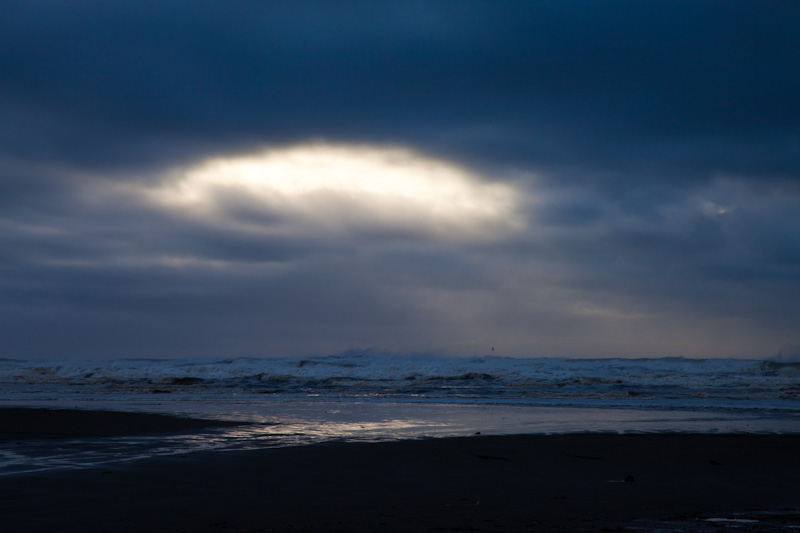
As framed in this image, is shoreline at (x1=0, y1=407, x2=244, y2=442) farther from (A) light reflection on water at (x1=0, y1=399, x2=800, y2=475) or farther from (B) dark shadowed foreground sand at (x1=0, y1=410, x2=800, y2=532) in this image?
(B) dark shadowed foreground sand at (x1=0, y1=410, x2=800, y2=532)

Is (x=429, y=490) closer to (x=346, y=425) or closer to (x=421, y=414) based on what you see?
(x=346, y=425)

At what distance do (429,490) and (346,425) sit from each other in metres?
6.18

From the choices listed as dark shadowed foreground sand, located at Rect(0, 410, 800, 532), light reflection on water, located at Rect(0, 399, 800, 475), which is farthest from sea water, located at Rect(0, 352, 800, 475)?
dark shadowed foreground sand, located at Rect(0, 410, 800, 532)

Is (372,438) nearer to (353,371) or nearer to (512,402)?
(512,402)

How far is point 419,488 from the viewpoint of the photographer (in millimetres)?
6770

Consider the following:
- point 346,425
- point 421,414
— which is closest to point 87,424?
point 346,425

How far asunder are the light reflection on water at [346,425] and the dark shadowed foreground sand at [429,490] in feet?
3.39

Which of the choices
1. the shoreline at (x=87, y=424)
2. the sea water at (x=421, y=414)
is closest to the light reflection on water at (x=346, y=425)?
the sea water at (x=421, y=414)

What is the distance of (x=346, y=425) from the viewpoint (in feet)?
41.5

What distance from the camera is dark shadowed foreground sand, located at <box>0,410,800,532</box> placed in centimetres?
520

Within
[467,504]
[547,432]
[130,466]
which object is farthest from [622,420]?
[130,466]

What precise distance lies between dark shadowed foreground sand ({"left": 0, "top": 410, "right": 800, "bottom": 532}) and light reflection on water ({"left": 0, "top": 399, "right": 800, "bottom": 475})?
3.39 feet

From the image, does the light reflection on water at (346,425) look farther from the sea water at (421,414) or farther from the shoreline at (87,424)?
the shoreline at (87,424)

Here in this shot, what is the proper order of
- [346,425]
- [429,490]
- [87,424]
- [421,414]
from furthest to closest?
[421,414] → [87,424] → [346,425] → [429,490]
